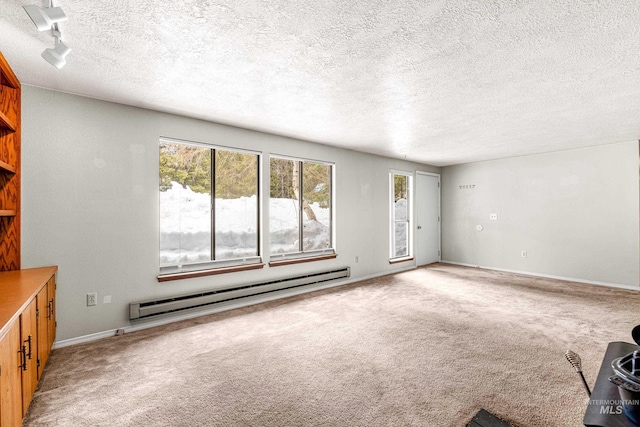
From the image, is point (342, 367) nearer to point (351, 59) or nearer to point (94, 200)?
point (351, 59)

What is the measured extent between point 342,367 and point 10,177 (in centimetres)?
344

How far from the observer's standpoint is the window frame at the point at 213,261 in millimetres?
3580

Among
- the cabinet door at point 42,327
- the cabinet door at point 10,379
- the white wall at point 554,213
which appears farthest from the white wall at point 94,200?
the white wall at point 554,213

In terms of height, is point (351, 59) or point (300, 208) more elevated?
point (351, 59)

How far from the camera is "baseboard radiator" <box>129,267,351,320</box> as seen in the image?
332 centimetres

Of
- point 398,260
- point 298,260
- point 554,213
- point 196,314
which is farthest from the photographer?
point 398,260

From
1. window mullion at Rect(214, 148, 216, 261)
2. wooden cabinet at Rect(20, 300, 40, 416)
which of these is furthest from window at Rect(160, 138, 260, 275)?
wooden cabinet at Rect(20, 300, 40, 416)

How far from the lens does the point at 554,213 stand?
575 cm

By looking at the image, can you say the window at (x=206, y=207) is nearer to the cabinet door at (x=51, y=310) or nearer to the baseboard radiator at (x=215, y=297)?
the baseboard radiator at (x=215, y=297)

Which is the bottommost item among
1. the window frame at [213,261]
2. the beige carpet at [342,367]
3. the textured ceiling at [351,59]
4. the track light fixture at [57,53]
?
the beige carpet at [342,367]

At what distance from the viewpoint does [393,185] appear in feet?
21.9

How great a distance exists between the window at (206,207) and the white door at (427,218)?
432 centimetres

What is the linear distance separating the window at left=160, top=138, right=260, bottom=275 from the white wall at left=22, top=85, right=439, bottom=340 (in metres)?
0.17

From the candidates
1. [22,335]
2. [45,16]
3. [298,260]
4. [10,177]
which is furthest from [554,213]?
[10,177]
